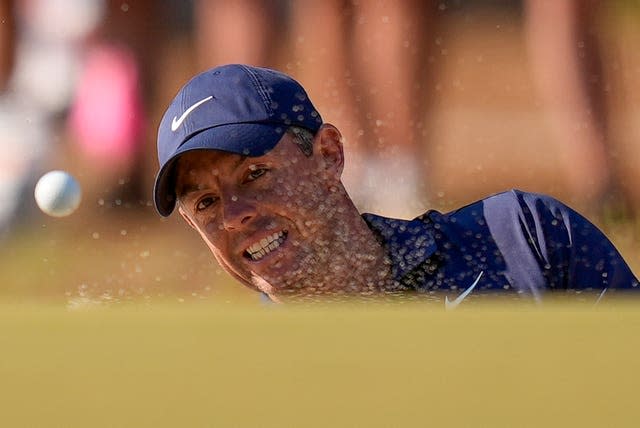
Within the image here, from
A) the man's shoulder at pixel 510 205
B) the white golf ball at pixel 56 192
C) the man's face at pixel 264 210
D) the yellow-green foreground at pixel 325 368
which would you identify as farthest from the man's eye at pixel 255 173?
the white golf ball at pixel 56 192

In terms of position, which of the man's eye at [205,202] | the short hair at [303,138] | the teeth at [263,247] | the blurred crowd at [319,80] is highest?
the short hair at [303,138]

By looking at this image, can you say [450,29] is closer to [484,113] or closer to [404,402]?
[484,113]

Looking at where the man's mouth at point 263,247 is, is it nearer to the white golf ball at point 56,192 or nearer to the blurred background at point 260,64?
the blurred background at point 260,64

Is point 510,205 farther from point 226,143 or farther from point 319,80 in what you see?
point 319,80

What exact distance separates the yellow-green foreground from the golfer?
1.49m

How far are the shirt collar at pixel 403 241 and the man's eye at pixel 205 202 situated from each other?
0.97ft

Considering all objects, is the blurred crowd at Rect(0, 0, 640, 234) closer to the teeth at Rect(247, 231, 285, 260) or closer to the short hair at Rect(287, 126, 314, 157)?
the short hair at Rect(287, 126, 314, 157)

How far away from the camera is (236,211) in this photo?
230cm

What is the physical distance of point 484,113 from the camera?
18.5 feet

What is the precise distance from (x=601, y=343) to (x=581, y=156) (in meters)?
3.77

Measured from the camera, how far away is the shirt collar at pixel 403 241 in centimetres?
224

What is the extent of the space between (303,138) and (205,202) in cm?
24

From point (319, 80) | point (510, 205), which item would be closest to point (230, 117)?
point (510, 205)

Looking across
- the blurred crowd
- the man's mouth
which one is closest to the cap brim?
the man's mouth
